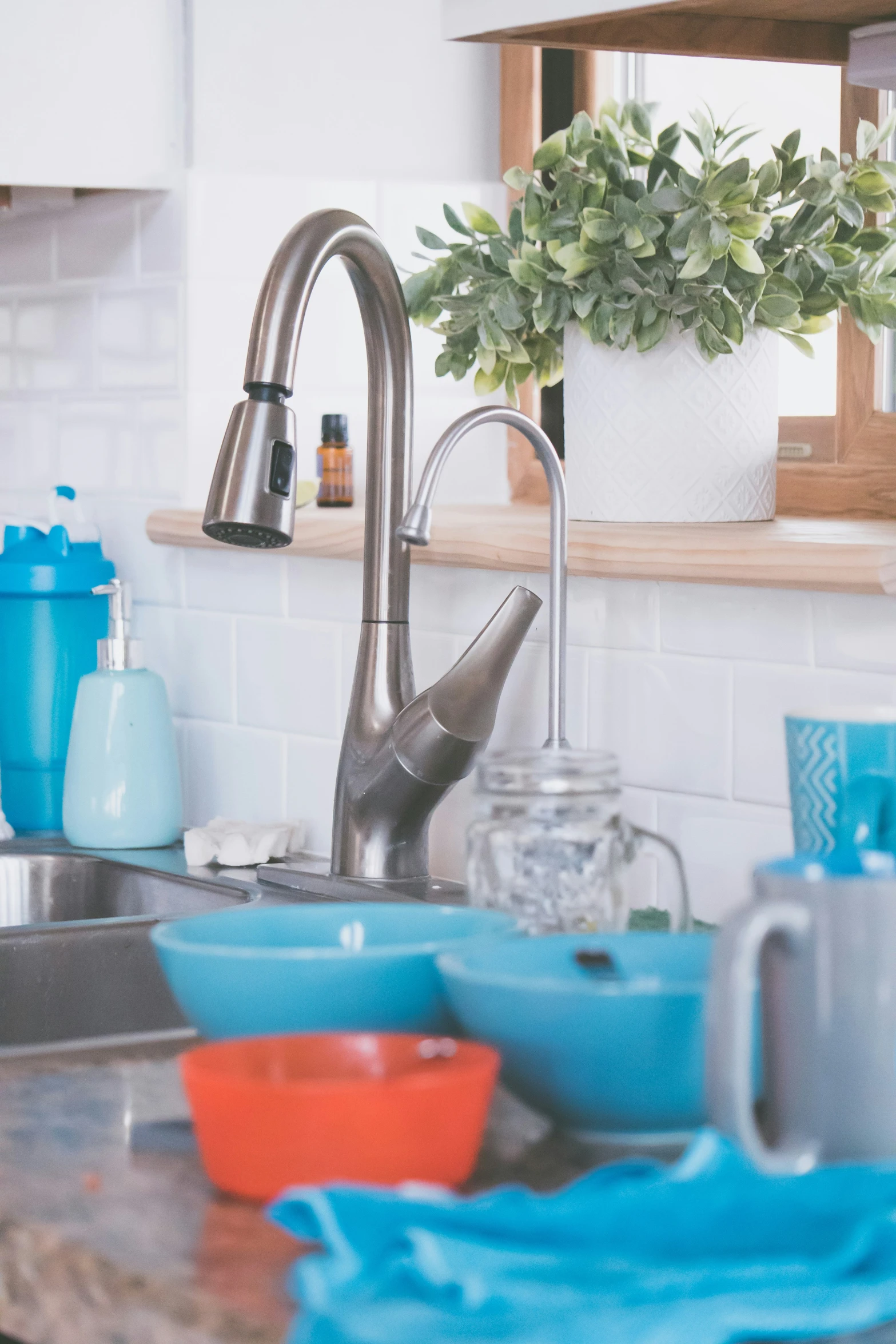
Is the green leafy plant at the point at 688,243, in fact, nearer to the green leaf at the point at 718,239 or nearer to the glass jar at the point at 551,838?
the green leaf at the point at 718,239

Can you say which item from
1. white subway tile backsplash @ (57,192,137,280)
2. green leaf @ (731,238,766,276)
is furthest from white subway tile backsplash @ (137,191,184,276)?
green leaf @ (731,238,766,276)

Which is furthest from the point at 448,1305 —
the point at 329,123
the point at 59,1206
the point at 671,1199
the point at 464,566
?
the point at 329,123

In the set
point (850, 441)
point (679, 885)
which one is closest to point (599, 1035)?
point (679, 885)

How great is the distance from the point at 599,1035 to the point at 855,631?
0.53m

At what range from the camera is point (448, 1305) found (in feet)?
1.89

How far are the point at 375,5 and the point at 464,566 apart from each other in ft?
2.09

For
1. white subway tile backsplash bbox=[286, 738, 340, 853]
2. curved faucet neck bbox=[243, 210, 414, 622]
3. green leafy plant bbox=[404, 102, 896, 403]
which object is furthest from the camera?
white subway tile backsplash bbox=[286, 738, 340, 853]

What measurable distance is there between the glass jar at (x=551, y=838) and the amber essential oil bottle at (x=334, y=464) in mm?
850

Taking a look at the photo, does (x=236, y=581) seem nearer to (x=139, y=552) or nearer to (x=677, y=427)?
(x=139, y=552)

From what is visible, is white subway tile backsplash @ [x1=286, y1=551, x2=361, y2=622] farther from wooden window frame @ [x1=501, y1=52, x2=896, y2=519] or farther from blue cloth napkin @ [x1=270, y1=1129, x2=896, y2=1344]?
blue cloth napkin @ [x1=270, y1=1129, x2=896, y2=1344]

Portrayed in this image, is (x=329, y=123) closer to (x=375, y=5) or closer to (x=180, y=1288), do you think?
(x=375, y=5)

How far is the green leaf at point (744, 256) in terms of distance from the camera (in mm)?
1264

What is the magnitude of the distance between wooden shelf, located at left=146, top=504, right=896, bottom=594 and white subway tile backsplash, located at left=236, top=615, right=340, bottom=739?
81mm

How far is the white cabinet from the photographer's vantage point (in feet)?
5.44
